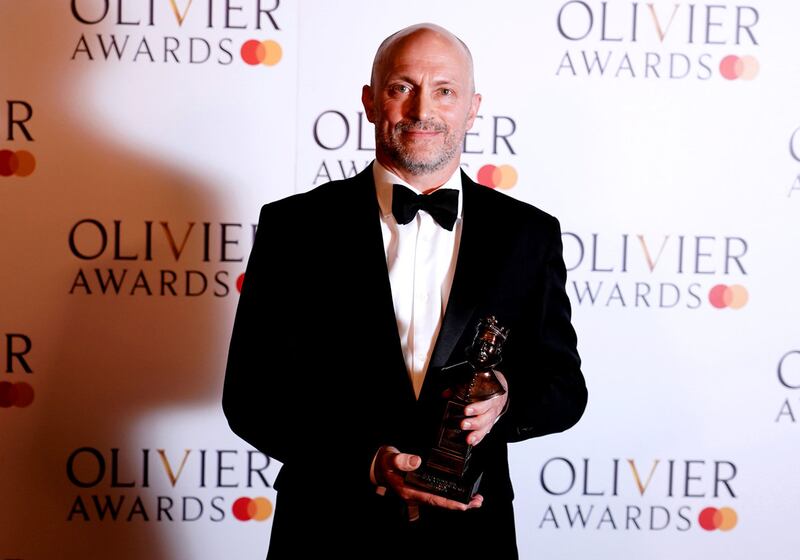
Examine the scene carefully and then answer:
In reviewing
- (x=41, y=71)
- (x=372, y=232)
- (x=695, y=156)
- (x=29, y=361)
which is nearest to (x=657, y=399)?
(x=695, y=156)

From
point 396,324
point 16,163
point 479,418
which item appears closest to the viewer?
point 479,418

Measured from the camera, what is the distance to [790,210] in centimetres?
246

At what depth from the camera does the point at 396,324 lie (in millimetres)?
1520

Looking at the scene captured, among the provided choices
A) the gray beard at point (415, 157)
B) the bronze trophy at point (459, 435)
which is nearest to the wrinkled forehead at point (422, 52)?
the gray beard at point (415, 157)

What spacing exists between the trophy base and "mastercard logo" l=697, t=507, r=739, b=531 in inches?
55.8

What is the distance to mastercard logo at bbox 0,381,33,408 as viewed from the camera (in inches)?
93.7

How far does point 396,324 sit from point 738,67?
4.82 ft

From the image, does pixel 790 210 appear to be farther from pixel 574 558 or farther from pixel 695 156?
pixel 574 558

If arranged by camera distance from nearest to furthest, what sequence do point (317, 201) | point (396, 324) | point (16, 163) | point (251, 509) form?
point (396, 324) < point (317, 201) < point (16, 163) < point (251, 509)

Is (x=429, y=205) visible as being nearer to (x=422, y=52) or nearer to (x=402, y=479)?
(x=422, y=52)

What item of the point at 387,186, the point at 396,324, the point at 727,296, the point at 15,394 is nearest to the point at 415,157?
the point at 387,186

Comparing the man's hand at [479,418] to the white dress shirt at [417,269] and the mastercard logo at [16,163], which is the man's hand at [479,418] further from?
the mastercard logo at [16,163]

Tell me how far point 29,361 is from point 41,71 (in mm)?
783

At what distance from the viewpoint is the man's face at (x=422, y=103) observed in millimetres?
1594
